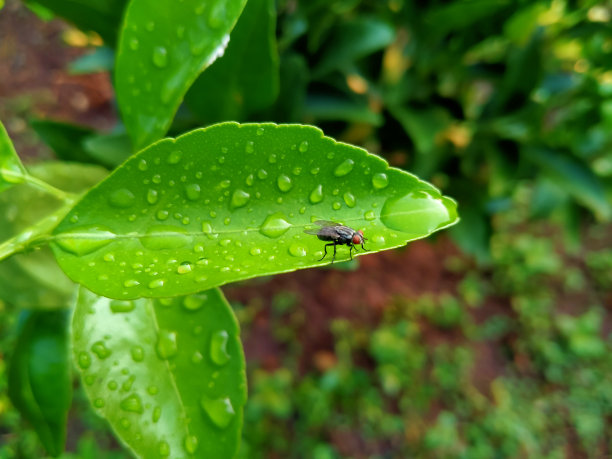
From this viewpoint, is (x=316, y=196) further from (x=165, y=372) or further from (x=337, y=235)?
(x=165, y=372)

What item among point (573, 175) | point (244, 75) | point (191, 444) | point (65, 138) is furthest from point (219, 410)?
point (573, 175)

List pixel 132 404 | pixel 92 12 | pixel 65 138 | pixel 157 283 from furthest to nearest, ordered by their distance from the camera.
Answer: pixel 65 138
pixel 92 12
pixel 132 404
pixel 157 283

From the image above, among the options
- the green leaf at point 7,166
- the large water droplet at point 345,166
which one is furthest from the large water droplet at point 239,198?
the green leaf at point 7,166

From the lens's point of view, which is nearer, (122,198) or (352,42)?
(122,198)

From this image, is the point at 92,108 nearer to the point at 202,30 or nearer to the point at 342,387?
the point at 342,387

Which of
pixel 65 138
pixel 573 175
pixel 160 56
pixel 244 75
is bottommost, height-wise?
pixel 160 56

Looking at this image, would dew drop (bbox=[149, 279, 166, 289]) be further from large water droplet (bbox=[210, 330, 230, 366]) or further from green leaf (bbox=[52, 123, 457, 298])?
large water droplet (bbox=[210, 330, 230, 366])

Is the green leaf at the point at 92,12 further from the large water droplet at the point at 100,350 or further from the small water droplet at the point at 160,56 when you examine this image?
the large water droplet at the point at 100,350
